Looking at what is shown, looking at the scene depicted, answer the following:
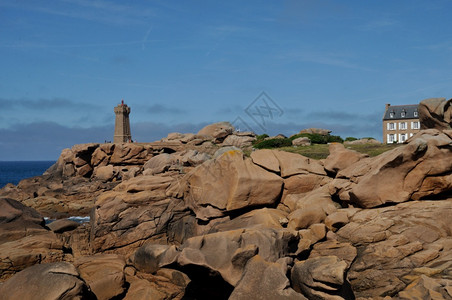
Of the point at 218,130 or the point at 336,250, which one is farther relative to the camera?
the point at 218,130

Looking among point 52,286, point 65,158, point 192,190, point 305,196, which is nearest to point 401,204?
point 305,196

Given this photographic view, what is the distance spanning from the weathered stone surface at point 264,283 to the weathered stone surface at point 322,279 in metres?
0.46

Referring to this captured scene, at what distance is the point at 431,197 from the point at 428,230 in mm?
2678

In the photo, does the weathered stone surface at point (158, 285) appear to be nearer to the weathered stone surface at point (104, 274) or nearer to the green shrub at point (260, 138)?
the weathered stone surface at point (104, 274)

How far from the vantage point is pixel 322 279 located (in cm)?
1181

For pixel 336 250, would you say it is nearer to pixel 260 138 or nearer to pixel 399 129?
pixel 260 138

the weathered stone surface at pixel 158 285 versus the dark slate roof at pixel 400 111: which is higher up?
the dark slate roof at pixel 400 111

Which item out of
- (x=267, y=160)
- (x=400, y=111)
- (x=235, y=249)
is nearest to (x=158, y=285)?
(x=235, y=249)

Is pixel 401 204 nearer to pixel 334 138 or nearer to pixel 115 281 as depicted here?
pixel 115 281

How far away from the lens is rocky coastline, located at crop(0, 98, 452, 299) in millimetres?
12844

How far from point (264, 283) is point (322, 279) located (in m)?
1.82

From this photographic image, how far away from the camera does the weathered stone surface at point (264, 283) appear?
472 inches

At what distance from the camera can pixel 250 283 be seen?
492 inches

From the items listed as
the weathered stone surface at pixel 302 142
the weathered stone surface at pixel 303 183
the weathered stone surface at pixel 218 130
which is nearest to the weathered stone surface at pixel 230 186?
the weathered stone surface at pixel 303 183
